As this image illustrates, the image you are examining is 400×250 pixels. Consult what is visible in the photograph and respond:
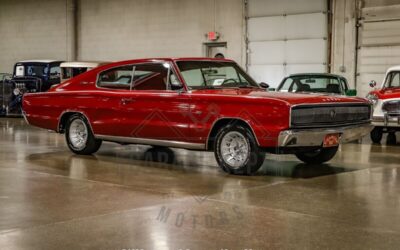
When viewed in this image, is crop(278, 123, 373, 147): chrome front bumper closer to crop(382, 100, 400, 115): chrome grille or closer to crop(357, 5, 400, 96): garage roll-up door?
crop(382, 100, 400, 115): chrome grille

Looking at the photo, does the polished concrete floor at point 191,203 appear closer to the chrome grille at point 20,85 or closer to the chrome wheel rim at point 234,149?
the chrome wheel rim at point 234,149

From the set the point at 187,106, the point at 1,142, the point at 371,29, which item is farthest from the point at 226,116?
the point at 371,29

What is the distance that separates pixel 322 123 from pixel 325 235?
120 inches

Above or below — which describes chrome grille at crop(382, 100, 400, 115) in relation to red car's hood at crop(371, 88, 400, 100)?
below

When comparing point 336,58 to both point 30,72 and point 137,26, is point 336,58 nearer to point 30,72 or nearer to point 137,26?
point 137,26

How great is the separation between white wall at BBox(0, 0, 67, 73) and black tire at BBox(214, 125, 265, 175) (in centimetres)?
1796

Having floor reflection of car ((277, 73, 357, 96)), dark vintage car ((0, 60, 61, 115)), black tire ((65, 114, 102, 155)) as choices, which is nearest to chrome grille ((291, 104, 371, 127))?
black tire ((65, 114, 102, 155))

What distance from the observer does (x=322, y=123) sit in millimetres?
7703

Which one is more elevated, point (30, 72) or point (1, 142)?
point (30, 72)

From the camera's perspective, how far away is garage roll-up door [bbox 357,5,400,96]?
16719 millimetres

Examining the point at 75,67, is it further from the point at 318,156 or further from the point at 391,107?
the point at 318,156

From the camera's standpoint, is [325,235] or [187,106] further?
[187,106]

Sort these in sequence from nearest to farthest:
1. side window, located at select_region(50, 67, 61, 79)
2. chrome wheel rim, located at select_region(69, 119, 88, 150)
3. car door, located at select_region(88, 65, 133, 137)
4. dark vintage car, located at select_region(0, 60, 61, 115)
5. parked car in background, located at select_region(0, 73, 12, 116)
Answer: car door, located at select_region(88, 65, 133, 137)
chrome wheel rim, located at select_region(69, 119, 88, 150)
dark vintage car, located at select_region(0, 60, 61, 115)
side window, located at select_region(50, 67, 61, 79)
parked car in background, located at select_region(0, 73, 12, 116)

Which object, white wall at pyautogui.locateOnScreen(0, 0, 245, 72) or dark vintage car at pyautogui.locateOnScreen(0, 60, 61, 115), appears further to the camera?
white wall at pyautogui.locateOnScreen(0, 0, 245, 72)
